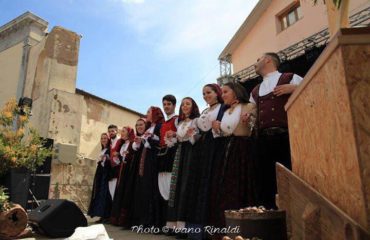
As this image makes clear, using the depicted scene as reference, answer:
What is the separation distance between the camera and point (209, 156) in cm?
349

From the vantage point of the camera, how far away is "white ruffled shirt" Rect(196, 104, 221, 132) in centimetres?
360

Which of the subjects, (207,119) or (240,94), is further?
(207,119)

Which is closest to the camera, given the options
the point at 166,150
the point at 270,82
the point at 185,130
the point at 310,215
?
the point at 310,215

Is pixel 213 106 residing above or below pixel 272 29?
below

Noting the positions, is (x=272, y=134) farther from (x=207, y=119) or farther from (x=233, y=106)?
(x=207, y=119)

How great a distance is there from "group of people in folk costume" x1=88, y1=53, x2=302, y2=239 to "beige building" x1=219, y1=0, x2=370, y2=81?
18.3 feet

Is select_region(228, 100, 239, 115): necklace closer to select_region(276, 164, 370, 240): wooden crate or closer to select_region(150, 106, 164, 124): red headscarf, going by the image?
select_region(276, 164, 370, 240): wooden crate

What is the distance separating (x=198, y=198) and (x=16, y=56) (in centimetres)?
807

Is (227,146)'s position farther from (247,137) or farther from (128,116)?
(128,116)

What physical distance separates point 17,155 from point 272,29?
11.5 metres

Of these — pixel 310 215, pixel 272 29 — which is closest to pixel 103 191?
pixel 310 215

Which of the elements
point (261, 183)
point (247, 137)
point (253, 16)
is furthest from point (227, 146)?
point (253, 16)

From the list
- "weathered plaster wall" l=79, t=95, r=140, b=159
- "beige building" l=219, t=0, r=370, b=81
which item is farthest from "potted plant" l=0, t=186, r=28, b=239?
"beige building" l=219, t=0, r=370, b=81

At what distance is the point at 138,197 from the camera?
456 centimetres
